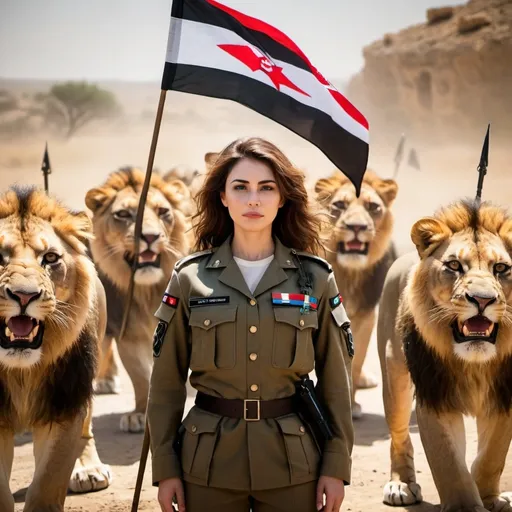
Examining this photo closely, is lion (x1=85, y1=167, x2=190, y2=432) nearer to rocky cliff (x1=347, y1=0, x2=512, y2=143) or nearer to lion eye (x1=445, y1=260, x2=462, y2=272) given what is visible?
lion eye (x1=445, y1=260, x2=462, y2=272)

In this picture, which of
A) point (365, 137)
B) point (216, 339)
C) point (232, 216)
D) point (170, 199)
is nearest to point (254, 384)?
point (216, 339)

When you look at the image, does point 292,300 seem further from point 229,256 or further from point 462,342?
point 462,342

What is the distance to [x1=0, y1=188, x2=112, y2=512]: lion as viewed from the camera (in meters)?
4.29

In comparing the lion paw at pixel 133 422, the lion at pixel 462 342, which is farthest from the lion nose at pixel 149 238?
the lion at pixel 462 342

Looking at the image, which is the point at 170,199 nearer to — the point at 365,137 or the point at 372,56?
the point at 365,137

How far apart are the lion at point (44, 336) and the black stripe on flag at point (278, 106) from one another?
84cm

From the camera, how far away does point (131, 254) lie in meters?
7.43

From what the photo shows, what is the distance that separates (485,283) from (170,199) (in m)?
3.57

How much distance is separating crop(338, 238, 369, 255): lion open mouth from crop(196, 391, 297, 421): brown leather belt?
180 inches

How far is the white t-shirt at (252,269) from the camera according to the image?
3.34 metres

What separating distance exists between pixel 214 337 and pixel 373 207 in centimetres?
479

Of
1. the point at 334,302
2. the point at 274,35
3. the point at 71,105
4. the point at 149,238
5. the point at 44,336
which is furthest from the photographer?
the point at 71,105

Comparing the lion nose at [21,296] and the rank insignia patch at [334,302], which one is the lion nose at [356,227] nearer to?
the lion nose at [21,296]

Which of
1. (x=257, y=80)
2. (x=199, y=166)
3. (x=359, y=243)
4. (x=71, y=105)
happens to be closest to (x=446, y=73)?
(x=199, y=166)
